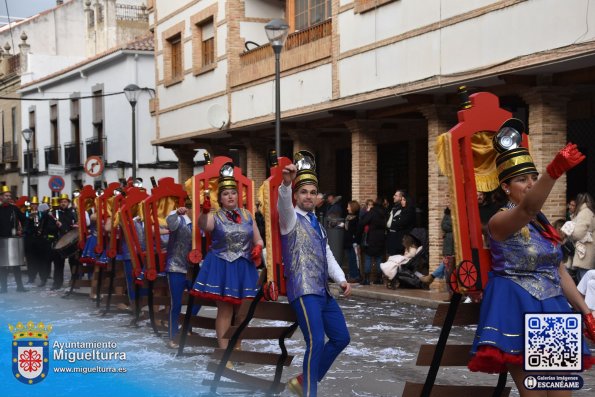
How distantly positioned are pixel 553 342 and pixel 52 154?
4312 centimetres

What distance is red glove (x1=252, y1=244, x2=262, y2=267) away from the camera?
9.45 metres

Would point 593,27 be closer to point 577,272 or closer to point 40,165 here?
point 577,272

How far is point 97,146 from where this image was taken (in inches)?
1604

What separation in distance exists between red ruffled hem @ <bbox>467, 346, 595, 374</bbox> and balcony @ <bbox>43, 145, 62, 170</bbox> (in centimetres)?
4188

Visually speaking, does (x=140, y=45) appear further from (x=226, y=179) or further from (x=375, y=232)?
(x=226, y=179)

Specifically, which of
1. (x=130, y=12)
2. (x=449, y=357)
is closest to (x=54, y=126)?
(x=130, y=12)

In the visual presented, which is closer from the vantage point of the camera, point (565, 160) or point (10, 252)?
point (565, 160)

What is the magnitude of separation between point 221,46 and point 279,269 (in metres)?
20.1

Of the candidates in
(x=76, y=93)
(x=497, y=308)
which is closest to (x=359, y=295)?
(x=497, y=308)

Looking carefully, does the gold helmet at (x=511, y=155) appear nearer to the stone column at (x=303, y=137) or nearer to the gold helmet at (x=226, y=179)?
the gold helmet at (x=226, y=179)

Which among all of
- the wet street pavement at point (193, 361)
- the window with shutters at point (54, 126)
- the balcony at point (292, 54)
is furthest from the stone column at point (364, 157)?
the window with shutters at point (54, 126)

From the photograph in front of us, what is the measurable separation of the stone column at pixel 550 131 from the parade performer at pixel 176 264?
6.50 meters

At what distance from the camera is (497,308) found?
5.52m

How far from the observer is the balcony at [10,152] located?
170 ft
